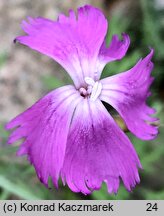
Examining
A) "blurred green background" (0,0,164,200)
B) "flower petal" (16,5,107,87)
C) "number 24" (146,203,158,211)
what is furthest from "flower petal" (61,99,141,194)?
"blurred green background" (0,0,164,200)

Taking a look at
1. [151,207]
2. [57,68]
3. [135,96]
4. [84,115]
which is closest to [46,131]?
[84,115]

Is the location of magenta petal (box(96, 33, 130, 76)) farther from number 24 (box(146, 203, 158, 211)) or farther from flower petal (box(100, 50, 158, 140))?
number 24 (box(146, 203, 158, 211))

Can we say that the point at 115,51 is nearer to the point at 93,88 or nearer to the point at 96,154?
the point at 93,88

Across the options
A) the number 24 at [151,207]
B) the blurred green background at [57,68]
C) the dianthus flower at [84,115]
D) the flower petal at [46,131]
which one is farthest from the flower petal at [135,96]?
the blurred green background at [57,68]

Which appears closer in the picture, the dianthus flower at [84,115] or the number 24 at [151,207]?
the dianthus flower at [84,115]

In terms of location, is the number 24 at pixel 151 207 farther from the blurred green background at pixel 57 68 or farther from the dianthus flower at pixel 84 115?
the blurred green background at pixel 57 68

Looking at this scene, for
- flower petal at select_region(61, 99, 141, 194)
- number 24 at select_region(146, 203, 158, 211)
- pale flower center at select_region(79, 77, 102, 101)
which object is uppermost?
pale flower center at select_region(79, 77, 102, 101)

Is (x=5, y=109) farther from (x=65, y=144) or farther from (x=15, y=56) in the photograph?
(x=65, y=144)

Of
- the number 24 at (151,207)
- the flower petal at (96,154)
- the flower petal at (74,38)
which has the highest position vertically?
the flower petal at (74,38)
